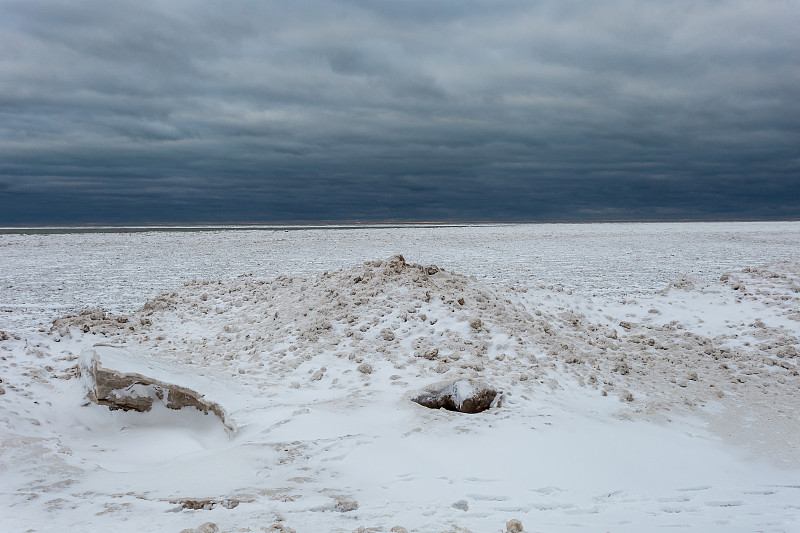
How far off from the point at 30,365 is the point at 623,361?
8.41m

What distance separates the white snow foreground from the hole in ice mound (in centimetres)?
3

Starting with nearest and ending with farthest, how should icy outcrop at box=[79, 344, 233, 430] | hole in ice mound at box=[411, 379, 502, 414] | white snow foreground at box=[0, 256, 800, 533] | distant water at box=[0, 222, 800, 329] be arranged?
1. white snow foreground at box=[0, 256, 800, 533]
2. hole in ice mound at box=[411, 379, 502, 414]
3. icy outcrop at box=[79, 344, 233, 430]
4. distant water at box=[0, 222, 800, 329]

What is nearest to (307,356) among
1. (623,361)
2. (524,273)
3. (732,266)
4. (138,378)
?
(138,378)

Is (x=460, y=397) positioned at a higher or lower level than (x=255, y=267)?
lower

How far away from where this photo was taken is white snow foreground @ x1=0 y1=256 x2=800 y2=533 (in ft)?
12.3

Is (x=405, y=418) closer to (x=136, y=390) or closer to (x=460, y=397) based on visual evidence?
(x=460, y=397)

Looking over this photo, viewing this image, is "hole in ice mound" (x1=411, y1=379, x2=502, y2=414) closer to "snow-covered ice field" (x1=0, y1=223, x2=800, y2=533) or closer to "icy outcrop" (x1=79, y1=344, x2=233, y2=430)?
"snow-covered ice field" (x1=0, y1=223, x2=800, y2=533)

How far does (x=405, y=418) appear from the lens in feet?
17.3

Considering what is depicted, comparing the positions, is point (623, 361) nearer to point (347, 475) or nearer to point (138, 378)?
point (347, 475)

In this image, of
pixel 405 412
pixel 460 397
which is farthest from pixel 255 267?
pixel 405 412

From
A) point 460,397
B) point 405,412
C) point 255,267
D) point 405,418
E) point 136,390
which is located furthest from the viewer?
point 255,267

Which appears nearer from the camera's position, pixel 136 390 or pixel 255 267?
pixel 136 390

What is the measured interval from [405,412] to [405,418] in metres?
0.14

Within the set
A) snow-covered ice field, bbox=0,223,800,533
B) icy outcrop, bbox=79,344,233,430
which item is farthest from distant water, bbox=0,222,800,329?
icy outcrop, bbox=79,344,233,430
